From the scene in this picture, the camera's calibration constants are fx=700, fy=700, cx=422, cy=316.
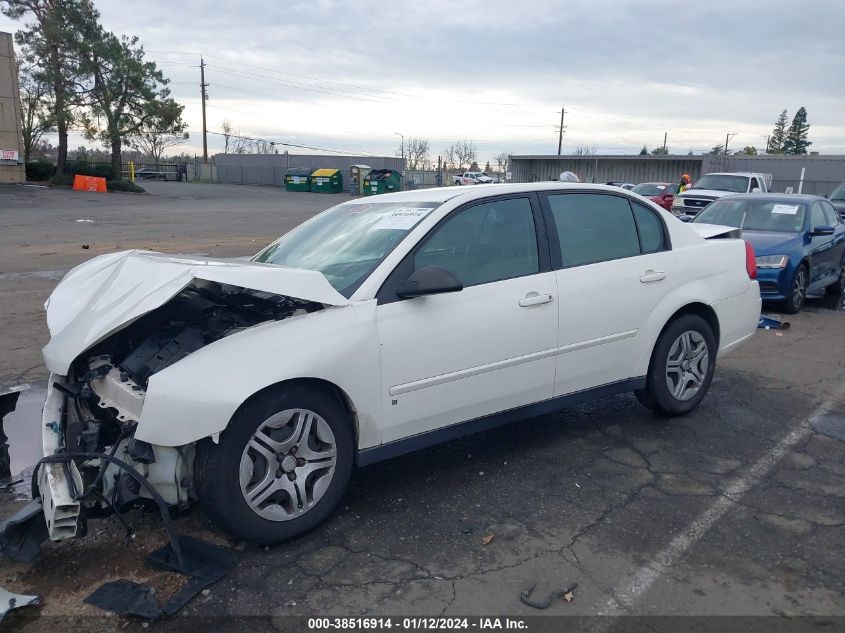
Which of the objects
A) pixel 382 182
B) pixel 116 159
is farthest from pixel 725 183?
pixel 116 159

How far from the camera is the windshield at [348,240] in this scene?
12.7ft

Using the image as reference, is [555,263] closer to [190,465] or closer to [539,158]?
[190,465]

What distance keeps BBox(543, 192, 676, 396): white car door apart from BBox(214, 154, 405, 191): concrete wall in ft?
199

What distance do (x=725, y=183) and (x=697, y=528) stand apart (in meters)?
19.2

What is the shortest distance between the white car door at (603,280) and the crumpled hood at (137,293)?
5.14ft

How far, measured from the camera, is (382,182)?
159ft

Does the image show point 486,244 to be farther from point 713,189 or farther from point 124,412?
point 713,189

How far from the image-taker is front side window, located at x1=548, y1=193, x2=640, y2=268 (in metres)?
4.50

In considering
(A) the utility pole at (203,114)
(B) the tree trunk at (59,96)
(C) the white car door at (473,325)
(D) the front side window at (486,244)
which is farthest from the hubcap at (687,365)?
(A) the utility pole at (203,114)

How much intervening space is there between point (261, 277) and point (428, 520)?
60.8 inches

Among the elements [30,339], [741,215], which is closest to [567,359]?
[30,339]

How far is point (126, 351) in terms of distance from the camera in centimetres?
368

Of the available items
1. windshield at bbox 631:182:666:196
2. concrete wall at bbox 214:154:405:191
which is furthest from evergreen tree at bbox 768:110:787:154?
windshield at bbox 631:182:666:196

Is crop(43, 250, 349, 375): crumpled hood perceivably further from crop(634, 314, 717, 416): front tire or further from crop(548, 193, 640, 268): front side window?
crop(634, 314, 717, 416): front tire
